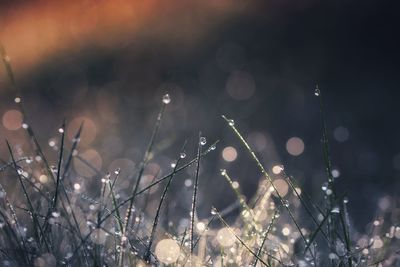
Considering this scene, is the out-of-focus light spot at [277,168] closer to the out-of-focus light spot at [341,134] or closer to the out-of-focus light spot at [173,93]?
the out-of-focus light spot at [341,134]

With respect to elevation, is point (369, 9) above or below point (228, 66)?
above

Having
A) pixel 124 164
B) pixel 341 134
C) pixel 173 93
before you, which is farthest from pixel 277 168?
pixel 173 93

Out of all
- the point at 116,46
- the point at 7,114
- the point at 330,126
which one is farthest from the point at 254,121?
the point at 116,46

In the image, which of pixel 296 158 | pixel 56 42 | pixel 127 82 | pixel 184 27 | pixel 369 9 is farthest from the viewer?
pixel 369 9

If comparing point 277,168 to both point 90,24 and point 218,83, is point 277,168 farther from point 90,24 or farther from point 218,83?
point 90,24

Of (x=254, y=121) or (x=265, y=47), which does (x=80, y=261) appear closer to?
(x=254, y=121)

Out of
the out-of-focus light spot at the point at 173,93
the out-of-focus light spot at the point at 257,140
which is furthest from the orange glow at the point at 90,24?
the out-of-focus light spot at the point at 257,140
